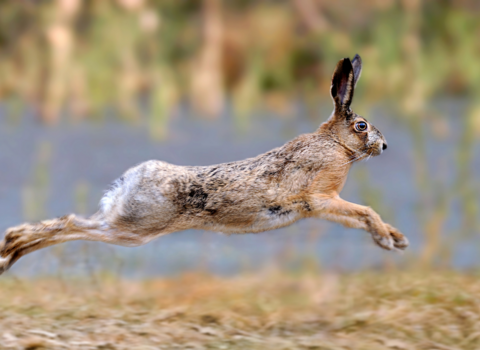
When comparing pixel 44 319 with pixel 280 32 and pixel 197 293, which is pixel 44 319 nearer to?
pixel 197 293

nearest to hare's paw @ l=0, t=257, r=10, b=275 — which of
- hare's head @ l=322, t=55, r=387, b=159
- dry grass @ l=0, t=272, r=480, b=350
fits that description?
dry grass @ l=0, t=272, r=480, b=350

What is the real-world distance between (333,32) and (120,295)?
2.14m

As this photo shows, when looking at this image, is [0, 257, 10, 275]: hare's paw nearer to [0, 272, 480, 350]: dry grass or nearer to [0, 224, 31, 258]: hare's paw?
[0, 224, 31, 258]: hare's paw

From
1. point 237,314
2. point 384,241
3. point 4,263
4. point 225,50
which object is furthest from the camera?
point 225,50

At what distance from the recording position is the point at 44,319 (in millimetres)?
3248

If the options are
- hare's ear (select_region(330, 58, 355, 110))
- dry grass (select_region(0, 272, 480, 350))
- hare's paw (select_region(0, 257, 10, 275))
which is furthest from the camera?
dry grass (select_region(0, 272, 480, 350))

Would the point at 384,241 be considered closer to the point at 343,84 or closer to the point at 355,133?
the point at 355,133

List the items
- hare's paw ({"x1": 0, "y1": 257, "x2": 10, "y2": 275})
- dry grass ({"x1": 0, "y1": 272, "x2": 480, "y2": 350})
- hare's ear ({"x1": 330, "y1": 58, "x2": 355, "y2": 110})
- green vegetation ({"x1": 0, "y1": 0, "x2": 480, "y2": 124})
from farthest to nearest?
green vegetation ({"x1": 0, "y1": 0, "x2": 480, "y2": 124}) → dry grass ({"x1": 0, "y1": 272, "x2": 480, "y2": 350}) → hare's paw ({"x1": 0, "y1": 257, "x2": 10, "y2": 275}) → hare's ear ({"x1": 330, "y1": 58, "x2": 355, "y2": 110})

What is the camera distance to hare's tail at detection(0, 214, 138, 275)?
2.43 meters

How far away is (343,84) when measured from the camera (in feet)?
7.54

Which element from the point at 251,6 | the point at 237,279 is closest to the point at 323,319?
the point at 237,279

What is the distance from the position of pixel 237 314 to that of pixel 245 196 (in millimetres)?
1280

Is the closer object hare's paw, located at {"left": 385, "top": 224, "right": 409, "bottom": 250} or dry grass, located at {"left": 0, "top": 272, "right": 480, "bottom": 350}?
hare's paw, located at {"left": 385, "top": 224, "right": 409, "bottom": 250}

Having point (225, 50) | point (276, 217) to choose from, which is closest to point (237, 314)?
point (276, 217)
